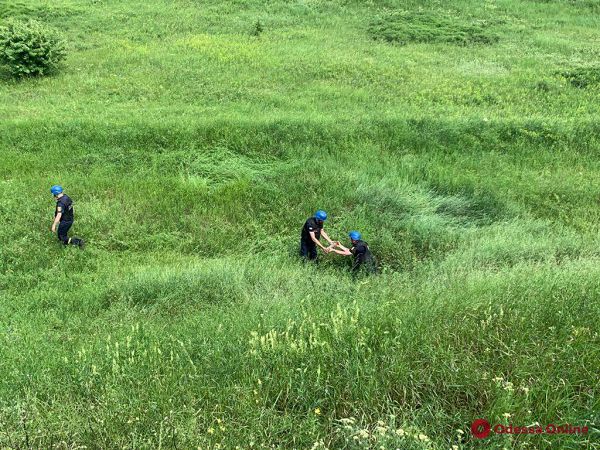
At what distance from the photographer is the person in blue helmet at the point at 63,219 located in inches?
388

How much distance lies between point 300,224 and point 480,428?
335 inches

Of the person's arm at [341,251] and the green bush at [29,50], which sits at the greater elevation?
the green bush at [29,50]

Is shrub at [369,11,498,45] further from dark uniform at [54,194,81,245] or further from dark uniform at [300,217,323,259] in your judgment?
dark uniform at [54,194,81,245]

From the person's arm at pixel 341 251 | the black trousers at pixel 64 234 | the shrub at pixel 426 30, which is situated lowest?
the black trousers at pixel 64 234

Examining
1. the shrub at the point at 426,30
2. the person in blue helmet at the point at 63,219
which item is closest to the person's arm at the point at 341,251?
the person in blue helmet at the point at 63,219

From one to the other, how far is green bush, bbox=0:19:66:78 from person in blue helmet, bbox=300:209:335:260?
14714 millimetres

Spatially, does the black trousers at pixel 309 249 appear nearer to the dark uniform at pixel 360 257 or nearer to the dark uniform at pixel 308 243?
the dark uniform at pixel 308 243

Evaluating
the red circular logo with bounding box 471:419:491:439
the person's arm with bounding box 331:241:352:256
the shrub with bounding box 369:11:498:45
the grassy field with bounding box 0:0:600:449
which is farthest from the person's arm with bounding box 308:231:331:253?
the shrub with bounding box 369:11:498:45

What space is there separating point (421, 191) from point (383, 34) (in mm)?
13746

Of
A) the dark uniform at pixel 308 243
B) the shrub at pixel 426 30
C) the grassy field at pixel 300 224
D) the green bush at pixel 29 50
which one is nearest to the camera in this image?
the grassy field at pixel 300 224

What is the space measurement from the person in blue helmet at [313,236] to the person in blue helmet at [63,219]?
4.81 m

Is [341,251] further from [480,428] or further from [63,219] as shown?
[480,428]

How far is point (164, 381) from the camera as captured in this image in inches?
136

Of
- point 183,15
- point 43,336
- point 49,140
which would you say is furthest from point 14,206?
point 183,15
